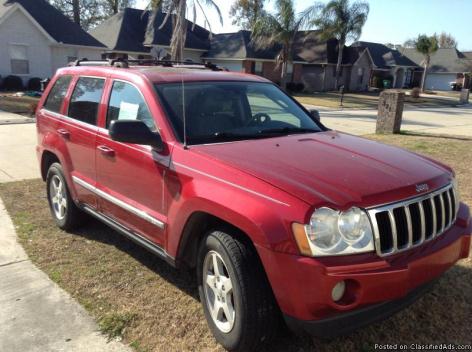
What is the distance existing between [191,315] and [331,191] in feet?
5.09

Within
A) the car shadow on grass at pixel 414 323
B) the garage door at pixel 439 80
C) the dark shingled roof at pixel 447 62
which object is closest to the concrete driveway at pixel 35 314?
the car shadow on grass at pixel 414 323

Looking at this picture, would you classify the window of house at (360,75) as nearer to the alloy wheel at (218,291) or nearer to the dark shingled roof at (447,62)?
the dark shingled roof at (447,62)

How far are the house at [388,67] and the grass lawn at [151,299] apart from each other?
46.1 meters

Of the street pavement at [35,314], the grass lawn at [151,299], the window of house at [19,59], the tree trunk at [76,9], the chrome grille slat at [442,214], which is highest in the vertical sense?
the tree trunk at [76,9]

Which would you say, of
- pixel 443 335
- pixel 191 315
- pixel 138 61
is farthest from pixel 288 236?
pixel 138 61

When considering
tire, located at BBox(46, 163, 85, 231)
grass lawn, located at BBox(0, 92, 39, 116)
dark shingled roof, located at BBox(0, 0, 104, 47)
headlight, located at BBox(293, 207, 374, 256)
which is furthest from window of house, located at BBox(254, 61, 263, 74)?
headlight, located at BBox(293, 207, 374, 256)

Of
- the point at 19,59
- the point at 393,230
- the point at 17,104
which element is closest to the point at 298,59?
the point at 19,59

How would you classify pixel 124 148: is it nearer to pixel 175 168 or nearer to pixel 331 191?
pixel 175 168

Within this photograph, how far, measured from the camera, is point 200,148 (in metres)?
3.23

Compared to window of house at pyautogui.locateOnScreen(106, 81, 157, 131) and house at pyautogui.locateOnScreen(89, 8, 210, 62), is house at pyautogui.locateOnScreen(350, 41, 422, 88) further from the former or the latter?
window of house at pyautogui.locateOnScreen(106, 81, 157, 131)

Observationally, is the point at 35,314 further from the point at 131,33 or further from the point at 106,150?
the point at 131,33

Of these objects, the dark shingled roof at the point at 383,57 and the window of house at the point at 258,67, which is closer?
the window of house at the point at 258,67

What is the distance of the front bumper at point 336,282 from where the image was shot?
2420mm

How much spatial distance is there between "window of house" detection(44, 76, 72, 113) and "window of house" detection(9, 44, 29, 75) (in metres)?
Answer: 24.0
